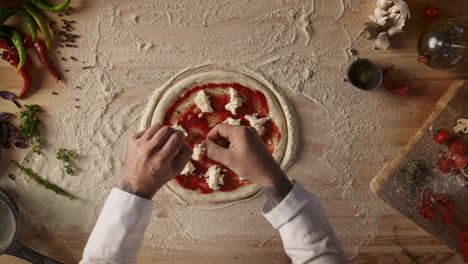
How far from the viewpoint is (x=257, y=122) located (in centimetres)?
270

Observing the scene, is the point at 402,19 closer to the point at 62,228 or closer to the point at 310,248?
the point at 310,248

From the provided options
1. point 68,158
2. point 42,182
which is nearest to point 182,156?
point 68,158

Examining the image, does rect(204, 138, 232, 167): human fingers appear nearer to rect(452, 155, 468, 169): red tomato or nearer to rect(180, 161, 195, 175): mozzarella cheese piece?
rect(180, 161, 195, 175): mozzarella cheese piece

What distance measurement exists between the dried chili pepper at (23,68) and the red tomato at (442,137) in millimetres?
3187

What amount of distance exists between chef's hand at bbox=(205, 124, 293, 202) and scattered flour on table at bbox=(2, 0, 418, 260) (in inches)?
32.6

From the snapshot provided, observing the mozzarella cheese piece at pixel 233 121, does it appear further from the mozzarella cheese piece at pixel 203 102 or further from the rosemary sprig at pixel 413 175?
the rosemary sprig at pixel 413 175

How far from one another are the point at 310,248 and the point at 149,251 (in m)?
1.48

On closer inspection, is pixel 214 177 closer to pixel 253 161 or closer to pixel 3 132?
pixel 253 161

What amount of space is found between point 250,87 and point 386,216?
1.48m

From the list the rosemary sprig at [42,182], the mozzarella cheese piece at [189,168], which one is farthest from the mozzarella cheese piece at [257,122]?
the rosemary sprig at [42,182]

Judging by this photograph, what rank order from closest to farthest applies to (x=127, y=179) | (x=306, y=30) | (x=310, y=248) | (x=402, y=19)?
(x=310, y=248)
(x=127, y=179)
(x=402, y=19)
(x=306, y=30)

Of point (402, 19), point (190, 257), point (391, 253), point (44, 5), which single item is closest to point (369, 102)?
point (402, 19)

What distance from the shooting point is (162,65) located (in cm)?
283

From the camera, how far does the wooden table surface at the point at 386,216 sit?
2791 mm
